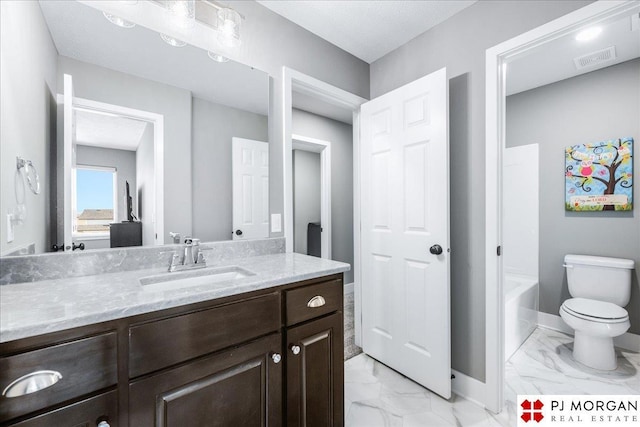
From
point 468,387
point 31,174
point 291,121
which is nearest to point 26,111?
point 31,174

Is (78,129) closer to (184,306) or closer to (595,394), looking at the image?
(184,306)

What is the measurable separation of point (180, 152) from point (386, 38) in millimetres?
1699

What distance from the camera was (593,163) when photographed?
250cm

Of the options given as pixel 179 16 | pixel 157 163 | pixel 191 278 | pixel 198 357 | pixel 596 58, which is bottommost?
pixel 198 357

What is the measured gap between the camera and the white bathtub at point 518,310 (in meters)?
2.21

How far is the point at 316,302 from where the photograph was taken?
1200mm

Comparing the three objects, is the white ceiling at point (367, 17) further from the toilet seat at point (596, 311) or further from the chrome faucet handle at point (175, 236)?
the toilet seat at point (596, 311)

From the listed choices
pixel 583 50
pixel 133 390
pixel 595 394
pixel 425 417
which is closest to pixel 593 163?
pixel 583 50

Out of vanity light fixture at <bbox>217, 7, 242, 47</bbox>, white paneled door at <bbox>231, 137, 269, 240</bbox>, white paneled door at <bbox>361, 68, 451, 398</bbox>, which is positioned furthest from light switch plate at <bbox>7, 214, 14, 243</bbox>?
white paneled door at <bbox>361, 68, 451, 398</bbox>

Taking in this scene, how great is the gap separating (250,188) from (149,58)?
787 mm

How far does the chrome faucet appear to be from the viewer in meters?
1.28

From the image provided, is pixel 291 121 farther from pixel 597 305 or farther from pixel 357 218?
pixel 597 305

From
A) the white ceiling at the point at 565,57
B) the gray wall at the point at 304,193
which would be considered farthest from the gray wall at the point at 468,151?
the gray wall at the point at 304,193

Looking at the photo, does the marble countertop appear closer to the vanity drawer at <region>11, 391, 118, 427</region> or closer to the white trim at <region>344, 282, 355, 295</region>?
the vanity drawer at <region>11, 391, 118, 427</region>
